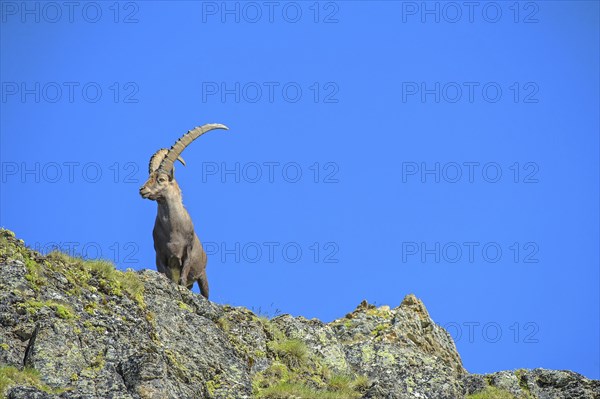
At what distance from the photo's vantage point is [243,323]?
1808cm

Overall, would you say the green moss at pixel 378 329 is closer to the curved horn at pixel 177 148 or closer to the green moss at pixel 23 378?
the curved horn at pixel 177 148

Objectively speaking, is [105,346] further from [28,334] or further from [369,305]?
[369,305]

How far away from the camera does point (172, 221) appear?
891 inches

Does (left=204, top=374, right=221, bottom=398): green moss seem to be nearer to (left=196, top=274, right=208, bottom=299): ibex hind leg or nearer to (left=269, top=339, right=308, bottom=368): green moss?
(left=269, top=339, right=308, bottom=368): green moss

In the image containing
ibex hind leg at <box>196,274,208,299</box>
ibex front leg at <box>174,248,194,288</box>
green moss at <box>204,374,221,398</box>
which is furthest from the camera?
A: ibex hind leg at <box>196,274,208,299</box>

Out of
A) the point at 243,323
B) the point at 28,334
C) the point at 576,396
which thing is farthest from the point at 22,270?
the point at 576,396

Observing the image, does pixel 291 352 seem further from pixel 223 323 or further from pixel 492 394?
pixel 492 394

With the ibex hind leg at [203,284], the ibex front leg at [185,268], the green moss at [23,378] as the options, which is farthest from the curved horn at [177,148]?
the green moss at [23,378]

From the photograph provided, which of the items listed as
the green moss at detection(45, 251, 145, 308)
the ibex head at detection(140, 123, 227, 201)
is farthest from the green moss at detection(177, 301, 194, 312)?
the ibex head at detection(140, 123, 227, 201)

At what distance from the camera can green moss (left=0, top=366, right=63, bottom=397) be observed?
1333 centimetres

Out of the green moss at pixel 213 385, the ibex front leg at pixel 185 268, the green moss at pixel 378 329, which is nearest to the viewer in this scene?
the green moss at pixel 213 385

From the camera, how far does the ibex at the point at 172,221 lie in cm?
2244

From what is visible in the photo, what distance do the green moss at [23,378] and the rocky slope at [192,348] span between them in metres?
0.02

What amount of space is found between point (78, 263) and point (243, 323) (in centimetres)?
297
